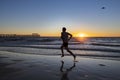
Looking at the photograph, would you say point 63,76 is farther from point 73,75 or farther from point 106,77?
point 106,77

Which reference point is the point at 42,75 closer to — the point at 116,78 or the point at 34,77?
the point at 34,77

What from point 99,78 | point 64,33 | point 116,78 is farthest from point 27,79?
point 64,33

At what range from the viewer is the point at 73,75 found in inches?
337

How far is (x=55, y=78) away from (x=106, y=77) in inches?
82.1

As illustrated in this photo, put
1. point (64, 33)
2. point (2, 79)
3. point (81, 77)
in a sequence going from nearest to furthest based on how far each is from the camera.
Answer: point (2, 79), point (81, 77), point (64, 33)

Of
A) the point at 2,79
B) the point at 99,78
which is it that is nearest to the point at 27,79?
the point at 2,79

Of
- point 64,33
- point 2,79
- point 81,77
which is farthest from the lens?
point 64,33

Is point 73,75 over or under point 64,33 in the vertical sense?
under

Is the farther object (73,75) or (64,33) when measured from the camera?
(64,33)

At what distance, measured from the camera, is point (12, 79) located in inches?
302

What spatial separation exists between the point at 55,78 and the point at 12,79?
1.65 metres

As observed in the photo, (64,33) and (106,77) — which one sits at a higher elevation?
(64,33)

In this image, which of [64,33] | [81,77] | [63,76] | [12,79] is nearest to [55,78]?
[63,76]

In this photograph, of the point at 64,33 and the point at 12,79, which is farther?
the point at 64,33
